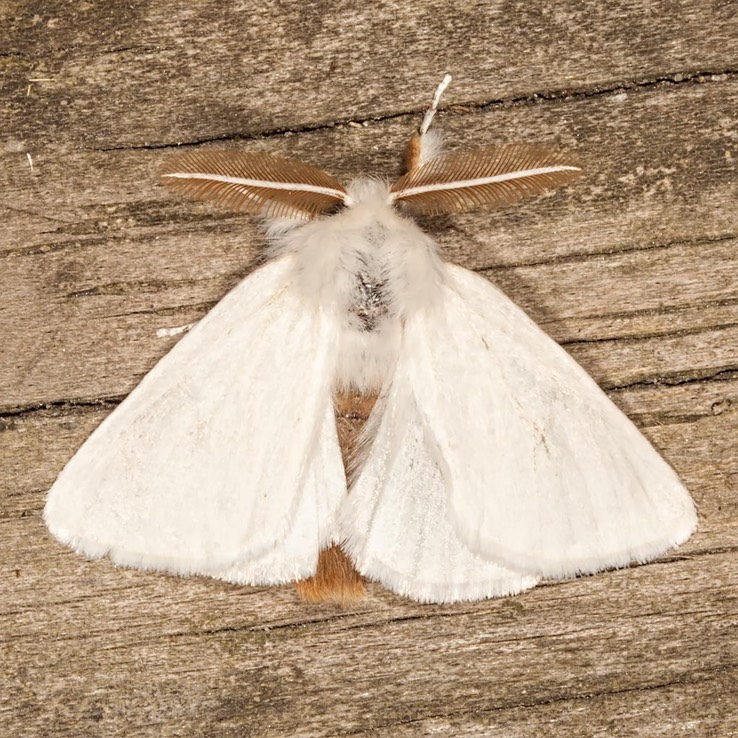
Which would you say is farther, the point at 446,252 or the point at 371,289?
the point at 446,252

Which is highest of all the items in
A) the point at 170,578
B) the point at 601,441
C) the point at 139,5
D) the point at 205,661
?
the point at 139,5

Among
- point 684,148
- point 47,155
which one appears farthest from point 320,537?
point 684,148

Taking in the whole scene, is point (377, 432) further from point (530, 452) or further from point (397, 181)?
point (397, 181)

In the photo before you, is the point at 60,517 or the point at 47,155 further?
the point at 47,155

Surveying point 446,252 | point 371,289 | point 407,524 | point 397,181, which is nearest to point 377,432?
point 407,524

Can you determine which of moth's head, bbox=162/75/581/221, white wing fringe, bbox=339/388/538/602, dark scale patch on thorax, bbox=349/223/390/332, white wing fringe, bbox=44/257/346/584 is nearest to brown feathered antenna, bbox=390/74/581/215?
moth's head, bbox=162/75/581/221

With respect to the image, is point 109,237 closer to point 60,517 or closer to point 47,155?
point 47,155

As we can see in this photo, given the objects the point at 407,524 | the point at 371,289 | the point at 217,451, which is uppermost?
the point at 371,289
